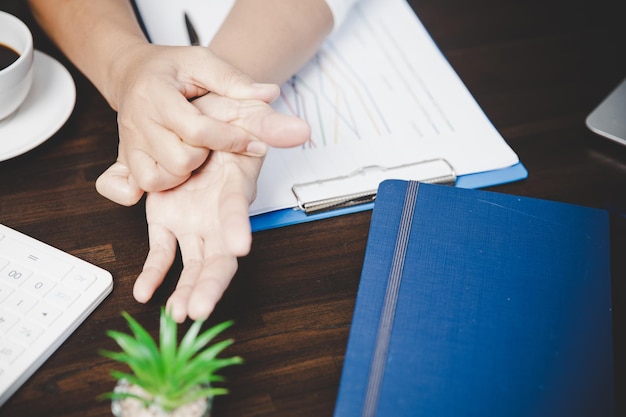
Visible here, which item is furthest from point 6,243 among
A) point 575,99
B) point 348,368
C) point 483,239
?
point 575,99

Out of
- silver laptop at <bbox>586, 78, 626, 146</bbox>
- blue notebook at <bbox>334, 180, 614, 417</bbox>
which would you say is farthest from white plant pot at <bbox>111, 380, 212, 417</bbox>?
silver laptop at <bbox>586, 78, 626, 146</bbox>

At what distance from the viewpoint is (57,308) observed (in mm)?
605

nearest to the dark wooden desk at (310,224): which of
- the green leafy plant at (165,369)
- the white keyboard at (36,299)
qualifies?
the white keyboard at (36,299)

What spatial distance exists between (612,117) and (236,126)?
52 centimetres

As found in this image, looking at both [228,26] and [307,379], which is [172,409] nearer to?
[307,379]

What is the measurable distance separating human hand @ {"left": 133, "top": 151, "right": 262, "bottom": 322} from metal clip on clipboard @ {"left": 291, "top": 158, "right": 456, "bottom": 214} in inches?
2.9

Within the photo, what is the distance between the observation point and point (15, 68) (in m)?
0.70

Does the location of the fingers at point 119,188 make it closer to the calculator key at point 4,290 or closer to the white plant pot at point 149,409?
the calculator key at point 4,290

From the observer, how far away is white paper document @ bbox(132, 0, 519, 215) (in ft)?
2.54

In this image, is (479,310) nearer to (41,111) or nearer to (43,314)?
(43,314)

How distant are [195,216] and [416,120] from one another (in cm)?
34

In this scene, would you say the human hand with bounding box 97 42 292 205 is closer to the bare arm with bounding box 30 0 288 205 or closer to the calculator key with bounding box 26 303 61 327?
the bare arm with bounding box 30 0 288 205

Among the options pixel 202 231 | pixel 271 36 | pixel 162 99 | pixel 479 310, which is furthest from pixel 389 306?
pixel 271 36

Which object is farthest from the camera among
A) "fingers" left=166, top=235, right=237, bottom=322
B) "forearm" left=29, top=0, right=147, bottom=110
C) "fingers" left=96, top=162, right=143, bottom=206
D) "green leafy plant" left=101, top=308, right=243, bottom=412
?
"forearm" left=29, top=0, right=147, bottom=110
